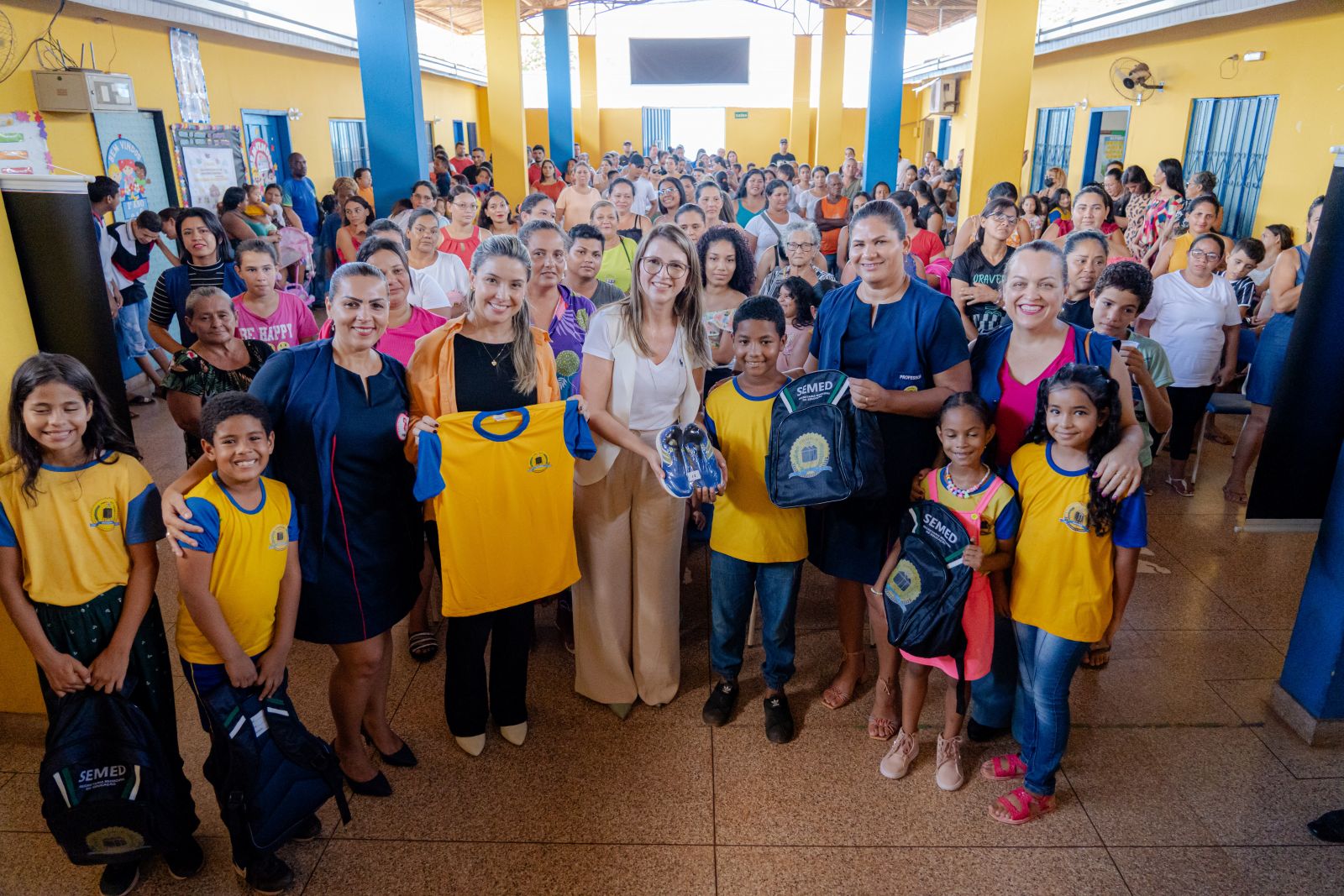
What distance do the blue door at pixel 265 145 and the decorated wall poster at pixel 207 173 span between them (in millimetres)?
597

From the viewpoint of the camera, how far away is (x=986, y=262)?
4.32m

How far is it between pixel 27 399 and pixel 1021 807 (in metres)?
3.10

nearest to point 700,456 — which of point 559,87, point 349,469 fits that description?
point 349,469

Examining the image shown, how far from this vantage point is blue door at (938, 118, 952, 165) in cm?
2384

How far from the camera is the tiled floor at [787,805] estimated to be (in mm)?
2543

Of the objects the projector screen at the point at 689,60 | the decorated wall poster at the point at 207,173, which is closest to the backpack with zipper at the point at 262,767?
the decorated wall poster at the point at 207,173

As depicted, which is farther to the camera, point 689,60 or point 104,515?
point 689,60

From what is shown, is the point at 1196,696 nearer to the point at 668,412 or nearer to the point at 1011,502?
the point at 1011,502

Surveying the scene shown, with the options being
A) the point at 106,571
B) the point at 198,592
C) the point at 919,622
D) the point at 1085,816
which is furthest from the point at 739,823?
the point at 106,571

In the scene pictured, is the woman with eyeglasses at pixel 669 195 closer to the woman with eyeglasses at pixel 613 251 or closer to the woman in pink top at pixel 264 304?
the woman with eyeglasses at pixel 613 251

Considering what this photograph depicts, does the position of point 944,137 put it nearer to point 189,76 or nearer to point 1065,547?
point 189,76

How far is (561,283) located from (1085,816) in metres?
2.94

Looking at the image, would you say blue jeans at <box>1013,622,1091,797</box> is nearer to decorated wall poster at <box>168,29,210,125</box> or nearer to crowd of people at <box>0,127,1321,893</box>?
crowd of people at <box>0,127,1321,893</box>

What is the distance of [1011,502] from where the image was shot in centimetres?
263
